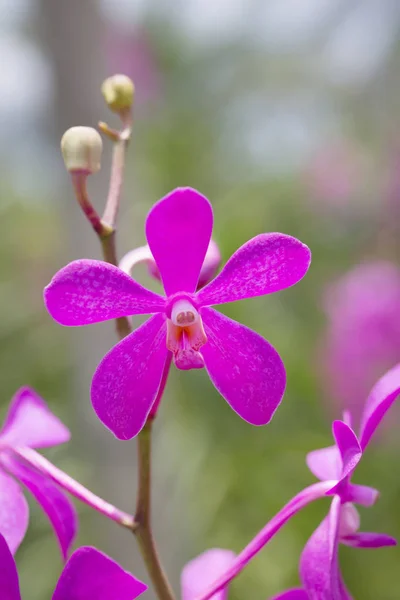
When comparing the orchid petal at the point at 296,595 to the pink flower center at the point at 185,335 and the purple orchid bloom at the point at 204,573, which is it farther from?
the pink flower center at the point at 185,335

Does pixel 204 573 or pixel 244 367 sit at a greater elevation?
pixel 244 367

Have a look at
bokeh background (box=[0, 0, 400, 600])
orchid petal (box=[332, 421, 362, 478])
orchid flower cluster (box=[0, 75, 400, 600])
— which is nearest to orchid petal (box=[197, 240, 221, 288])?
orchid flower cluster (box=[0, 75, 400, 600])

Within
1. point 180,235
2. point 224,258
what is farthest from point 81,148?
point 224,258

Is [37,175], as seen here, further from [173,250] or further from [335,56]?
[173,250]

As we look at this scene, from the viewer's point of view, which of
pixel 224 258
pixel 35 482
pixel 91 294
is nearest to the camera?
pixel 91 294

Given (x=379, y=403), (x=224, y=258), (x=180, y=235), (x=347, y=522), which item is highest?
(x=180, y=235)

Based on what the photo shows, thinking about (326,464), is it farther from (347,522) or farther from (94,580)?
(94,580)

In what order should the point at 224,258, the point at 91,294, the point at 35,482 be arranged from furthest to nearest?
the point at 224,258 < the point at 35,482 < the point at 91,294
